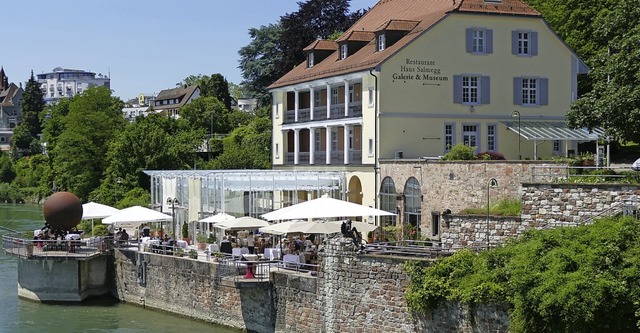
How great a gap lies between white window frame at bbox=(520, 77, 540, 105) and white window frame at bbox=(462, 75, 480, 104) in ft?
6.97

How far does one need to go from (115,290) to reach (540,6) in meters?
32.6

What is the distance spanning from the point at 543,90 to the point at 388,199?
9126 mm

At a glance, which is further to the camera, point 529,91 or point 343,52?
point 343,52

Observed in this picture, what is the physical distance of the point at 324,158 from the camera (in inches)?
1950

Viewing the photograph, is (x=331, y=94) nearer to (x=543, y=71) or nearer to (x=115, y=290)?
(x=543, y=71)

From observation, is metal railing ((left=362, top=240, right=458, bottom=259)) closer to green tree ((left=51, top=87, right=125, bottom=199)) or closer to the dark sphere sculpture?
the dark sphere sculpture

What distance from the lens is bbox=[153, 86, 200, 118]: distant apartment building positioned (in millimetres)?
146125

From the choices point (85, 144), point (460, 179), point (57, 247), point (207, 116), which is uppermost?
point (207, 116)

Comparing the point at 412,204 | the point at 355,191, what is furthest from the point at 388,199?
the point at 355,191

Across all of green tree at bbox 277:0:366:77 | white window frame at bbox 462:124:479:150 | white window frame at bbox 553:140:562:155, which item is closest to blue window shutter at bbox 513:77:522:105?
white window frame at bbox 462:124:479:150

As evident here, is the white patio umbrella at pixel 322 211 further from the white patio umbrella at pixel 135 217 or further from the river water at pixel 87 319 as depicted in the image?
the white patio umbrella at pixel 135 217

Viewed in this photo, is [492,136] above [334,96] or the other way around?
the other way around

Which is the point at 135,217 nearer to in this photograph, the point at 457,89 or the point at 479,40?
the point at 457,89

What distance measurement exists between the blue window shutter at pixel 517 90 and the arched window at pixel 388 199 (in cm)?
718
